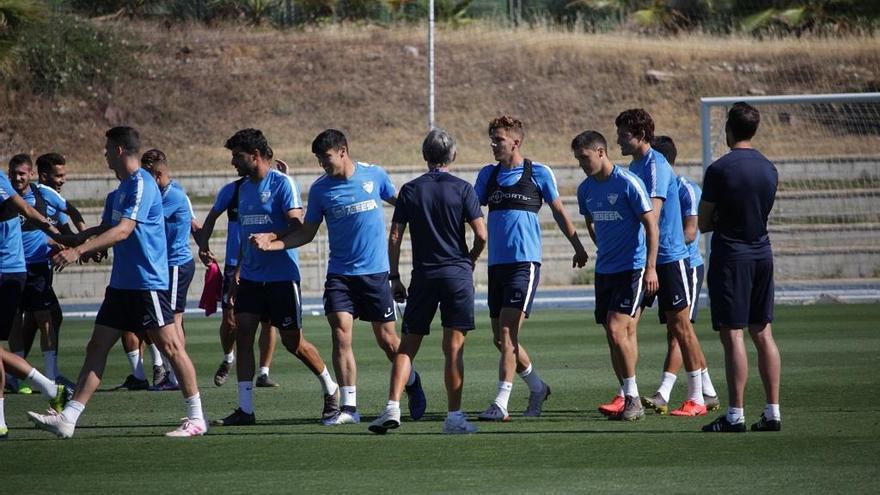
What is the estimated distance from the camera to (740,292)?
905 cm

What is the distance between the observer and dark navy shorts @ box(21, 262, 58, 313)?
13328 mm

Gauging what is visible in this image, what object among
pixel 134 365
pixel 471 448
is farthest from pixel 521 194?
pixel 134 365

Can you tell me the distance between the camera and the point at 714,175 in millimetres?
9078

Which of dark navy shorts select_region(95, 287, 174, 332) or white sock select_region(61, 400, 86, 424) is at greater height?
dark navy shorts select_region(95, 287, 174, 332)

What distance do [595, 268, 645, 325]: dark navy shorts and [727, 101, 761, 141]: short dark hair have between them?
55.9 inches

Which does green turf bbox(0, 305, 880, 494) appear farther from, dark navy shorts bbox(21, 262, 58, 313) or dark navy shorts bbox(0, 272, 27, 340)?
dark navy shorts bbox(21, 262, 58, 313)

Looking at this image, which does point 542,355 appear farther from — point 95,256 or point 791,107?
point 791,107

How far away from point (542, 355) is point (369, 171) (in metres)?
5.50

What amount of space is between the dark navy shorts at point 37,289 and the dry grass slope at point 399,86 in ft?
65.3

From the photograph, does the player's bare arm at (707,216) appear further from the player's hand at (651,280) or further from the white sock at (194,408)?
the white sock at (194,408)

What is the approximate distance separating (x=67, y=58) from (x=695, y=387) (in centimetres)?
2982

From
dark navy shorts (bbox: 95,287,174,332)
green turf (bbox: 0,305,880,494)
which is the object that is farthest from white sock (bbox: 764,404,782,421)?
dark navy shorts (bbox: 95,287,174,332)

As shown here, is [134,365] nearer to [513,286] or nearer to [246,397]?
[246,397]

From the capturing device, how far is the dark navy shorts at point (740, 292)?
9039mm
